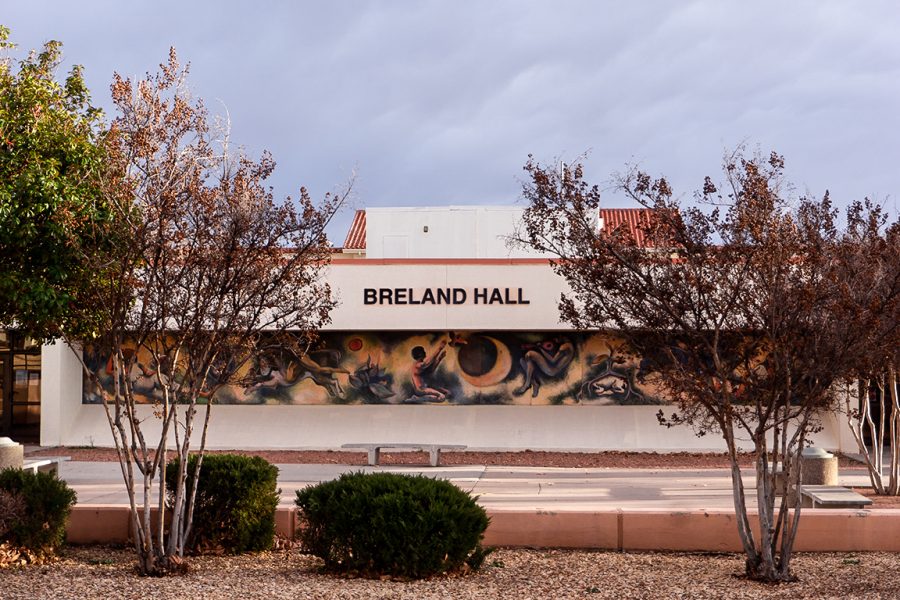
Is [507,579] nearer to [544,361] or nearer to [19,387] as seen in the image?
[544,361]

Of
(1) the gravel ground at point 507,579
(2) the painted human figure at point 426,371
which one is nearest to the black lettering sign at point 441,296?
(2) the painted human figure at point 426,371

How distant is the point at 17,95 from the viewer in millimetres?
10617

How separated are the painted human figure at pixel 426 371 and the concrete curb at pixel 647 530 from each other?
13165 mm

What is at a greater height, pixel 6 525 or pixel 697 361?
pixel 697 361

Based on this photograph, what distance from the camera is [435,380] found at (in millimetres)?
24328

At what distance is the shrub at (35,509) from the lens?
9.88 meters

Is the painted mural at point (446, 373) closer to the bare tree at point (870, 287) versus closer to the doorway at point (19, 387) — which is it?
the doorway at point (19, 387)

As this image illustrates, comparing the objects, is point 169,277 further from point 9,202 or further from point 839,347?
point 839,347

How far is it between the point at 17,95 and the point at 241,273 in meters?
3.44

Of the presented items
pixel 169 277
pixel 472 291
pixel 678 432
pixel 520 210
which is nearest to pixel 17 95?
pixel 169 277

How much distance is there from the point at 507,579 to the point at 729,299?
3149 millimetres

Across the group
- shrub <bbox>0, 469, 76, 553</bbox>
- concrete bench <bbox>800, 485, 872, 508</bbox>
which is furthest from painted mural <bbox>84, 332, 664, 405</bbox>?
shrub <bbox>0, 469, 76, 553</bbox>

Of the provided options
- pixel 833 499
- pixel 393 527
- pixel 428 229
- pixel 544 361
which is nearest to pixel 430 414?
pixel 544 361

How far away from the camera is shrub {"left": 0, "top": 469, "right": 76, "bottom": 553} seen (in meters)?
9.88
